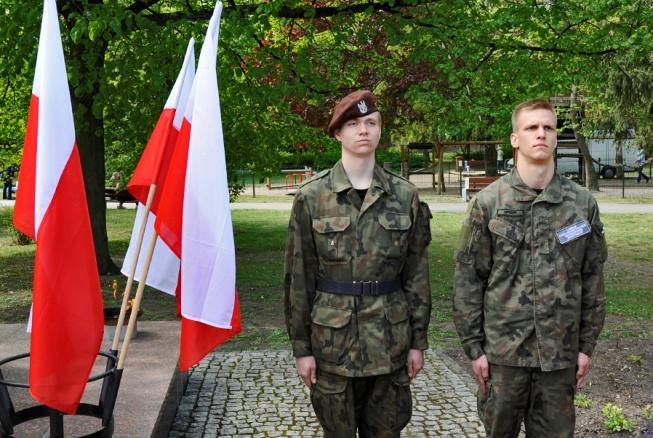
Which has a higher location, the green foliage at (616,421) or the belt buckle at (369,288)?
the belt buckle at (369,288)

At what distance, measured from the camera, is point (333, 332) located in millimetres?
3734

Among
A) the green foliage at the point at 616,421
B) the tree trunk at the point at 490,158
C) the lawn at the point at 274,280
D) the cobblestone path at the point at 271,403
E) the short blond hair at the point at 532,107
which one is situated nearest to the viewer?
the short blond hair at the point at 532,107

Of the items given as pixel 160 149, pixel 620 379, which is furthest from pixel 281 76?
pixel 160 149

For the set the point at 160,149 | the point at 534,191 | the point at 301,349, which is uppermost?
the point at 160,149

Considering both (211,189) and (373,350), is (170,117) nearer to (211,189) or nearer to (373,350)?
(211,189)

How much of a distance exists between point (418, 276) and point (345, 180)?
566mm

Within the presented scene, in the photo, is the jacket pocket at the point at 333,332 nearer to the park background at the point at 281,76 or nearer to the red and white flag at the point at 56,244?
the red and white flag at the point at 56,244

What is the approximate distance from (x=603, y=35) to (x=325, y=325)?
384 inches

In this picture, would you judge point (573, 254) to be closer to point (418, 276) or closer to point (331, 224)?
point (418, 276)

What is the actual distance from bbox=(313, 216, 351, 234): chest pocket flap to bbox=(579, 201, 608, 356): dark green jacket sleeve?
113 cm

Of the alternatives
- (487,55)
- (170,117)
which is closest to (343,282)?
(170,117)

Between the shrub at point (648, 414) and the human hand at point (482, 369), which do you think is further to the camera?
the shrub at point (648, 414)

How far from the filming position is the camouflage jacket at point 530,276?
3.74 metres

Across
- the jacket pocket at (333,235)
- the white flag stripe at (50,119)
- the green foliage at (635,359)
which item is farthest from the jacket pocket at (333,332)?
the green foliage at (635,359)
